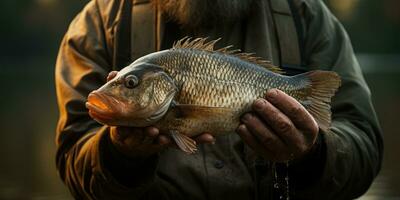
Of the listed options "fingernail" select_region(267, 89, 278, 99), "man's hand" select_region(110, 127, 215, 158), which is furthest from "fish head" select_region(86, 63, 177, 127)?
"fingernail" select_region(267, 89, 278, 99)

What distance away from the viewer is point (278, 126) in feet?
15.7

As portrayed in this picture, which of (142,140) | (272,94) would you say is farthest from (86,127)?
(272,94)

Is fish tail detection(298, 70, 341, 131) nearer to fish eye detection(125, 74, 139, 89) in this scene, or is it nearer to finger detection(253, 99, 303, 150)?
finger detection(253, 99, 303, 150)

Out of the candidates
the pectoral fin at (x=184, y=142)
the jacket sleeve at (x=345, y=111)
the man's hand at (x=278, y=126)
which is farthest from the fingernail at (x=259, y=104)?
the jacket sleeve at (x=345, y=111)

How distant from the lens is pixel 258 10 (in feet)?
19.1

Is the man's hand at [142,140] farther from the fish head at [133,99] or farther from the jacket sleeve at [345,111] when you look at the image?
the jacket sleeve at [345,111]

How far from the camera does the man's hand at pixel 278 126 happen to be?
15.5 feet

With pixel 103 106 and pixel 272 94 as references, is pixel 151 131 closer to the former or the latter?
pixel 103 106

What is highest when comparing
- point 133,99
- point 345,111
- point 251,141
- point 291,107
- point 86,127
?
point 133,99

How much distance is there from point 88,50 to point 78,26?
0.23 m

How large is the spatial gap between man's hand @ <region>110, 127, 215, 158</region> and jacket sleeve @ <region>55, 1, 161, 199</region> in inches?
11.2

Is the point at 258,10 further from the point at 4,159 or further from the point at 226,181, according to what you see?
the point at 4,159

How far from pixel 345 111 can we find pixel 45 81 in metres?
45.9

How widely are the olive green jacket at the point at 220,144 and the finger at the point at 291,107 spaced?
567 millimetres
